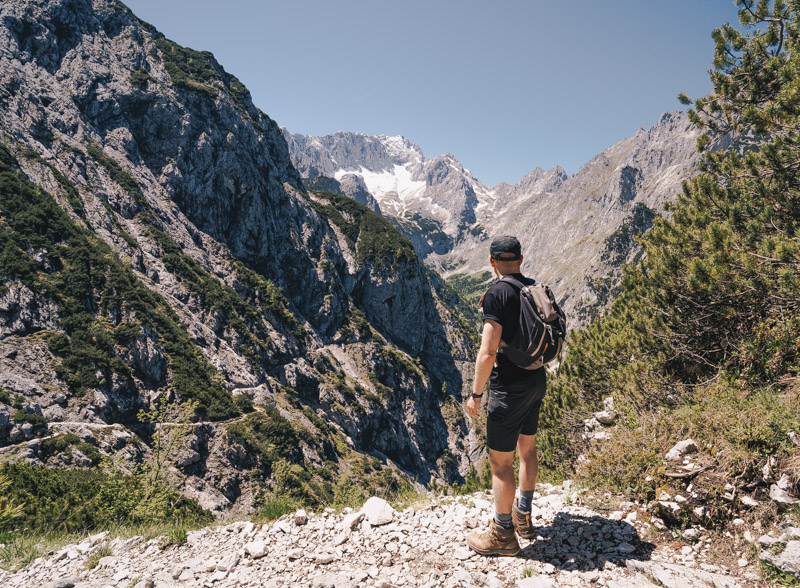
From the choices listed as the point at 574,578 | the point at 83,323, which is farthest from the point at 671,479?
the point at 83,323

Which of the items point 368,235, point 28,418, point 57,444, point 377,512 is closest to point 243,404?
point 57,444

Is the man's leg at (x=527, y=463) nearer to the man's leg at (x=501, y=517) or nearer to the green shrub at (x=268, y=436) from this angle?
the man's leg at (x=501, y=517)

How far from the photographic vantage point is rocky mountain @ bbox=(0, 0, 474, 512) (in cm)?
4678

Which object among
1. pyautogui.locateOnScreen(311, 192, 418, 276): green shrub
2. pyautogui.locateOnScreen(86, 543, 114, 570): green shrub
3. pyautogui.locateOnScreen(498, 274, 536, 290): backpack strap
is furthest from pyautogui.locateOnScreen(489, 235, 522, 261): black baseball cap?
pyautogui.locateOnScreen(311, 192, 418, 276): green shrub

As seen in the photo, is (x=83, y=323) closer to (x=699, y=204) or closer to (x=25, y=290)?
(x=25, y=290)

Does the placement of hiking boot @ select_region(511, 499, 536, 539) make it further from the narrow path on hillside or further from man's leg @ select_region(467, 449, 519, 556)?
the narrow path on hillside

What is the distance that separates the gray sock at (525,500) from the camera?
467 cm

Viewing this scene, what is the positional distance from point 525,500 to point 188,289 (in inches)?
3626

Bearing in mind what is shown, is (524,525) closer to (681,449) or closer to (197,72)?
(681,449)

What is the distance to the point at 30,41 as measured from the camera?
88.5m

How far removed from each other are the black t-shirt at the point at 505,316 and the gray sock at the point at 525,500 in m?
1.61

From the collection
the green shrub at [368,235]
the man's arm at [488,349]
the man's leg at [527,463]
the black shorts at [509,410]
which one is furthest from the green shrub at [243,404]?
the green shrub at [368,235]

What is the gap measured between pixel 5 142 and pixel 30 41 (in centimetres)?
4355

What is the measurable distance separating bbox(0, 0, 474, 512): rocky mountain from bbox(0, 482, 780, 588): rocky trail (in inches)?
159
